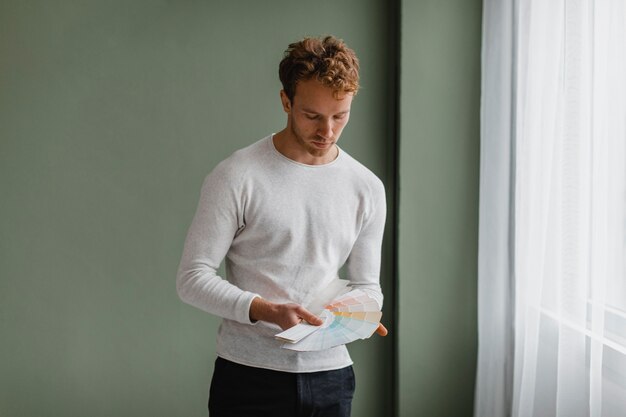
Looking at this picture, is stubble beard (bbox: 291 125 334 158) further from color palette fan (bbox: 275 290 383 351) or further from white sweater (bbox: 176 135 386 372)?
color palette fan (bbox: 275 290 383 351)

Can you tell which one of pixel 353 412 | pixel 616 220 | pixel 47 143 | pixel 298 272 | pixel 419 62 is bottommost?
pixel 353 412

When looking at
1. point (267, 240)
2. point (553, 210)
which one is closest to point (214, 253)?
point (267, 240)

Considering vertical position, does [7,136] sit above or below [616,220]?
above

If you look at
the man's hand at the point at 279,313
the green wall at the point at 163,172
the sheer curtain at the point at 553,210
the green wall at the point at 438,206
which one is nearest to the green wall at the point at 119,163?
the green wall at the point at 163,172

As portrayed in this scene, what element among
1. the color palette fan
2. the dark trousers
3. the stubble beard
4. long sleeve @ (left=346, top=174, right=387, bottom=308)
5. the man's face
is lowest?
the dark trousers

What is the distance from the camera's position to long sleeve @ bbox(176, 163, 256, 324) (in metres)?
1.59

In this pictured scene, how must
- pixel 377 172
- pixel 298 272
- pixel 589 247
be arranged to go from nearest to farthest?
pixel 298 272, pixel 589 247, pixel 377 172

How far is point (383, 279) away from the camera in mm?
2783

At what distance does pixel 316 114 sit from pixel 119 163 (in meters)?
1.25

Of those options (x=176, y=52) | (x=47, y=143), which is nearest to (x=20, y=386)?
(x=47, y=143)

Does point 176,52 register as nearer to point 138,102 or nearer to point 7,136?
point 138,102

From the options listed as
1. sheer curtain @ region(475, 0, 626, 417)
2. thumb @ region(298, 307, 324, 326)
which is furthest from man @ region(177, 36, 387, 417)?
sheer curtain @ region(475, 0, 626, 417)

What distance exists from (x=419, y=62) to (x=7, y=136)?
159 centimetres

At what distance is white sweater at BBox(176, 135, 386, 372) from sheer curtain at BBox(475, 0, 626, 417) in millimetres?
635
